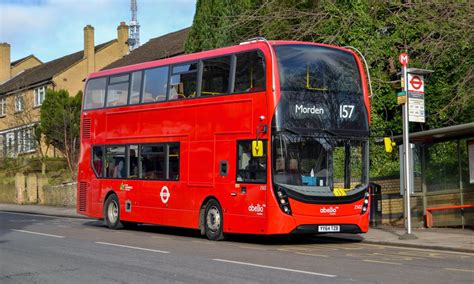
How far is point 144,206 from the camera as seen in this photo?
1983cm

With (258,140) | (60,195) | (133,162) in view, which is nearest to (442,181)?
Result: (258,140)

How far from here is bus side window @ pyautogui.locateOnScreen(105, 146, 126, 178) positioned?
68.5 ft

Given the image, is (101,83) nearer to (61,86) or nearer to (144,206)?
(144,206)

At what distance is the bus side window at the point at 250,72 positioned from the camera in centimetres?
1579

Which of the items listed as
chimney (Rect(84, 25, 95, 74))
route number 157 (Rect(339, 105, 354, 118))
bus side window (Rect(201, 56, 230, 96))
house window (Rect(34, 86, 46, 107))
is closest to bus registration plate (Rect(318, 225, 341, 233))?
route number 157 (Rect(339, 105, 354, 118))

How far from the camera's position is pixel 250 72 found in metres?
16.2

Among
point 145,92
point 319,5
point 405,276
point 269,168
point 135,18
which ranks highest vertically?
point 135,18

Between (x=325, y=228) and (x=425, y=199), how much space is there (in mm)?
5265

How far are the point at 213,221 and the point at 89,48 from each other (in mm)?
47230

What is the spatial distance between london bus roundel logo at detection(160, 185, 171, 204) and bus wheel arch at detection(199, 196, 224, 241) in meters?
1.53

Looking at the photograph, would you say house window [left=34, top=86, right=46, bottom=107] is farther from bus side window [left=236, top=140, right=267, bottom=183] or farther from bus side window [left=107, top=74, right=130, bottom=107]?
bus side window [left=236, top=140, right=267, bottom=183]

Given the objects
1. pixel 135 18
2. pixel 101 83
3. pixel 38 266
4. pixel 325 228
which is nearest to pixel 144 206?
pixel 101 83

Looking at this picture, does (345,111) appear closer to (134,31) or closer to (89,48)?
(89,48)

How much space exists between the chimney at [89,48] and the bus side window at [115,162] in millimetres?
41442
